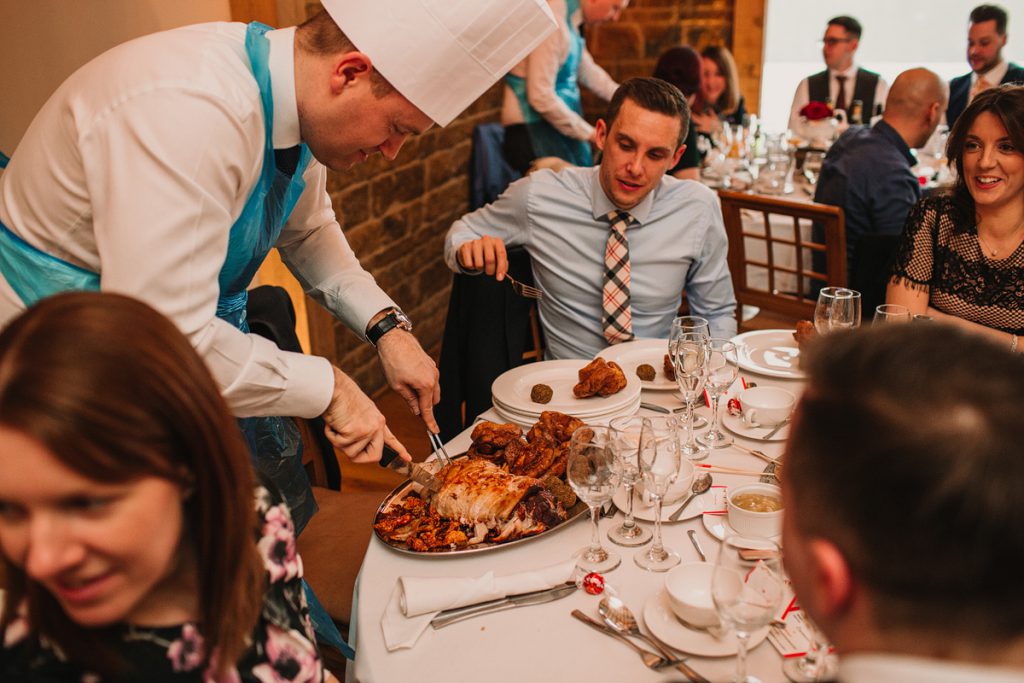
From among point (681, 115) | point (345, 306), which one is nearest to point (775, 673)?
point (345, 306)

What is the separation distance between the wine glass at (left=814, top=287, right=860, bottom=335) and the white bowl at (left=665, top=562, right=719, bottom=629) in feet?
2.90

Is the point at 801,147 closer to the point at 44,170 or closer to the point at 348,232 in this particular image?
the point at 348,232

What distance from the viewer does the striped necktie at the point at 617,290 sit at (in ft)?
8.52

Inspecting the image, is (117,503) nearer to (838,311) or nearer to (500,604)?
(500,604)

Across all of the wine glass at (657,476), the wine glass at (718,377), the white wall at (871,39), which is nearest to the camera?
the wine glass at (657,476)

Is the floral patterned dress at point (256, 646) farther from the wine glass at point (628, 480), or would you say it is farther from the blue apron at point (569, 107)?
the blue apron at point (569, 107)

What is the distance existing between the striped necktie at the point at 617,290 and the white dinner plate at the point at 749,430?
71cm

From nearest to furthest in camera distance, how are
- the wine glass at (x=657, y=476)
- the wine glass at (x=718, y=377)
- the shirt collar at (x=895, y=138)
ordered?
1. the wine glass at (x=657, y=476)
2. the wine glass at (x=718, y=377)
3. the shirt collar at (x=895, y=138)

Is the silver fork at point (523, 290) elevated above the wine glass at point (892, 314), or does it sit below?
below

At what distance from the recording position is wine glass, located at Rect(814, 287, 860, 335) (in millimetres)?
1994

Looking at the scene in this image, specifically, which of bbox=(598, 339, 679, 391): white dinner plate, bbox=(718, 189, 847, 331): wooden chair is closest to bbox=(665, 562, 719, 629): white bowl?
bbox=(598, 339, 679, 391): white dinner plate

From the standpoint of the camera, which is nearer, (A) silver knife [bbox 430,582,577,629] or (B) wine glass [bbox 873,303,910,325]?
(A) silver knife [bbox 430,582,577,629]

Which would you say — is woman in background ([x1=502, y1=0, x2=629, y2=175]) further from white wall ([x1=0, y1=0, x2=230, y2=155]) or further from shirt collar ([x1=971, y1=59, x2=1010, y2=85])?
shirt collar ([x1=971, y1=59, x2=1010, y2=85])

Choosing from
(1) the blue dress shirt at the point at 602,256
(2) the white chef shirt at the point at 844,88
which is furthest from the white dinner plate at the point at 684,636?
(2) the white chef shirt at the point at 844,88
